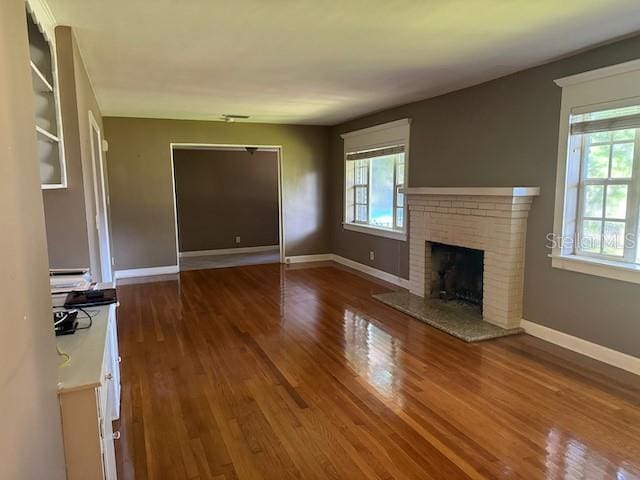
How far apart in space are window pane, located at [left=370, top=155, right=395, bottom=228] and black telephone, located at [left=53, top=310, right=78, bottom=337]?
14.9ft

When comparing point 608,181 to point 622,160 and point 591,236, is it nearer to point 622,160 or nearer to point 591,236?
point 622,160

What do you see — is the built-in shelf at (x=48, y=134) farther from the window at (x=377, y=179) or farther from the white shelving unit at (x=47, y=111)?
the window at (x=377, y=179)

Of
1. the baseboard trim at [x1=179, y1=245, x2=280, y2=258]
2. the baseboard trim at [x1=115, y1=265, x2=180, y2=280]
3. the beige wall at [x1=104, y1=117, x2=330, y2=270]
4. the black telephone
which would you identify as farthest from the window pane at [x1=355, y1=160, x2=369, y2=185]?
the black telephone

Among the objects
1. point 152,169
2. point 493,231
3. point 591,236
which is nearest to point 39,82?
point 493,231

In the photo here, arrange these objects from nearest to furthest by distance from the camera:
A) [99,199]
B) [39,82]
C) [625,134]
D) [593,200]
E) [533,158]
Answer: [39,82] < [625,134] < [593,200] < [533,158] < [99,199]

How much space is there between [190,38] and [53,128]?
110 cm

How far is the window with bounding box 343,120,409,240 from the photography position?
5.65 metres

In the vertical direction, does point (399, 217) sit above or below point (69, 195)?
below

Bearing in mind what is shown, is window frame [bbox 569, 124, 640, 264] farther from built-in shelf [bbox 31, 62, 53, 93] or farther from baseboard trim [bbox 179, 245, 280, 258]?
baseboard trim [bbox 179, 245, 280, 258]

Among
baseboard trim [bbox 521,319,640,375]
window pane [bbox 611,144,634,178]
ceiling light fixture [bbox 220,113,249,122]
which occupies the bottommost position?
baseboard trim [bbox 521,319,640,375]

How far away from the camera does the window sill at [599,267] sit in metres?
3.02

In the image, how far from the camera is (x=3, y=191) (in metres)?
0.92

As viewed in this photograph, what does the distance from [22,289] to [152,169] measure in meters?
5.82

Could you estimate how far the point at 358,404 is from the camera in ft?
8.72
